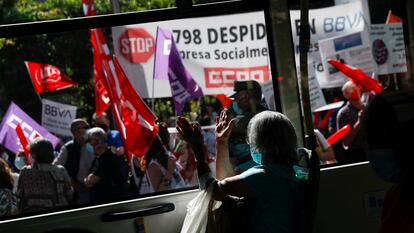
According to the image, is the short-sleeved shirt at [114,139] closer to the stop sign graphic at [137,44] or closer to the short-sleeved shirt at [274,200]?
the stop sign graphic at [137,44]

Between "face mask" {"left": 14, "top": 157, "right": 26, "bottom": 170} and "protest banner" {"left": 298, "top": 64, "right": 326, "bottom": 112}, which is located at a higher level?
"protest banner" {"left": 298, "top": 64, "right": 326, "bottom": 112}

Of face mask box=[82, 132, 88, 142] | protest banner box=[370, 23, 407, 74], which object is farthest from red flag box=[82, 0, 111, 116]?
protest banner box=[370, 23, 407, 74]

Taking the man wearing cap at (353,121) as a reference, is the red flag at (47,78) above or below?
above

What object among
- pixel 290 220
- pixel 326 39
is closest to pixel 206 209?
pixel 290 220

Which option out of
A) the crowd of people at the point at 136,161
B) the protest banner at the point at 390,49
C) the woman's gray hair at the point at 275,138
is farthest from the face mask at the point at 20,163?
the protest banner at the point at 390,49

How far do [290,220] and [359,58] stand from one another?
6.01ft

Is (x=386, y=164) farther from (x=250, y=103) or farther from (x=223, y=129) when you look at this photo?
(x=250, y=103)

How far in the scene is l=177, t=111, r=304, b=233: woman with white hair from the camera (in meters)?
4.01

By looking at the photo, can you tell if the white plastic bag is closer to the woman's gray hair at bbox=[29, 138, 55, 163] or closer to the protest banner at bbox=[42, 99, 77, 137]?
the woman's gray hair at bbox=[29, 138, 55, 163]

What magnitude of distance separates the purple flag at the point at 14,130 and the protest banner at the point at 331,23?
6.36 ft

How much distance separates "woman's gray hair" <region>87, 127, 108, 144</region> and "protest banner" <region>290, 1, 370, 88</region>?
158 centimetres

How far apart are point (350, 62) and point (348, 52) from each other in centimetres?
9

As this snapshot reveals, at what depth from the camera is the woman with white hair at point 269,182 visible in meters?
4.01

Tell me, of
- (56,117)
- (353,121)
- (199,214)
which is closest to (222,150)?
(199,214)
